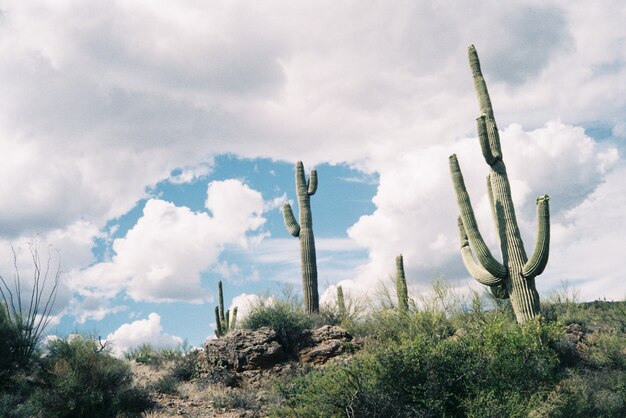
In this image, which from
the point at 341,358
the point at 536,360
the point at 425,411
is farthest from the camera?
the point at 341,358

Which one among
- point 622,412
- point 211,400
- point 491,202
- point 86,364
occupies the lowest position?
point 622,412

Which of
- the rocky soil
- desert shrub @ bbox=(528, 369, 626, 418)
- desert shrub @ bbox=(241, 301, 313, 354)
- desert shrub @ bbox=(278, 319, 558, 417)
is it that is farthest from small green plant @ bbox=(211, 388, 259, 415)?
desert shrub @ bbox=(528, 369, 626, 418)

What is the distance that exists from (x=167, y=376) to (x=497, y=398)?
1040 cm

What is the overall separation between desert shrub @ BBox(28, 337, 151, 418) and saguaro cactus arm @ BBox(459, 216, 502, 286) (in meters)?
11.0

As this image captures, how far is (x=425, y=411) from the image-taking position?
12.5 m

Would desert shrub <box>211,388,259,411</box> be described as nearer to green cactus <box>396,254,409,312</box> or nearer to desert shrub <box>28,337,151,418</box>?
desert shrub <box>28,337,151,418</box>

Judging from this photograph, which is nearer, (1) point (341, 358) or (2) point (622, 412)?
(2) point (622, 412)

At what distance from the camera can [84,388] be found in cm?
1540

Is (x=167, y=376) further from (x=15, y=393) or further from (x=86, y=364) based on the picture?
(x=15, y=393)

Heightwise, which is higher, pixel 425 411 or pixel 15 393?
pixel 15 393

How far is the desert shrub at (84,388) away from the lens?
14.9 metres

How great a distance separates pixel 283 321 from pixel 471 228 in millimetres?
6963

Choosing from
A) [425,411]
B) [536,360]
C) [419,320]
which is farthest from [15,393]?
[536,360]

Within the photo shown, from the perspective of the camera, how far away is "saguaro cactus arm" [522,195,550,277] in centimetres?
1814
